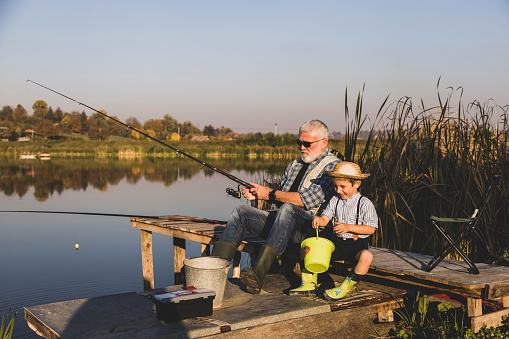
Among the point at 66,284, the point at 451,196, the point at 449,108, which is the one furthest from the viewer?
the point at 66,284

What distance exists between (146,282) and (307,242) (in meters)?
4.74

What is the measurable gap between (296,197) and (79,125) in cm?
11795

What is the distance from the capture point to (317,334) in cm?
405

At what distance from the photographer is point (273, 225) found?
475 cm

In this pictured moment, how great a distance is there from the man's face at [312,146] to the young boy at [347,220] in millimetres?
747

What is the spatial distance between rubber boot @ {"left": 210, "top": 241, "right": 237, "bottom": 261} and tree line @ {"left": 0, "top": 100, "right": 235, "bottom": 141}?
86.2 m

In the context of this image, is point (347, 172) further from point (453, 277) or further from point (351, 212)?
point (453, 277)

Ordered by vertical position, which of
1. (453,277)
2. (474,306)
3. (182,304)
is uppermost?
(453,277)

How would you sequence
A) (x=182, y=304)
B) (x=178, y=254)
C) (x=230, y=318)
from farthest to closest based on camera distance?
1. (x=178, y=254)
2. (x=230, y=318)
3. (x=182, y=304)

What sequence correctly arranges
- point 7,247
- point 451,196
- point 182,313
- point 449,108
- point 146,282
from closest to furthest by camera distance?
point 182,313 < point 451,196 < point 449,108 < point 146,282 < point 7,247

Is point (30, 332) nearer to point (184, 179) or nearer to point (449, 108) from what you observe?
point (449, 108)

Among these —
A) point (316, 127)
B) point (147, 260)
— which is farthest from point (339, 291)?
point (147, 260)

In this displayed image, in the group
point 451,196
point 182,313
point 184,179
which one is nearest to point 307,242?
point 182,313

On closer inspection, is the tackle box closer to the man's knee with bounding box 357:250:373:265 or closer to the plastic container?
the plastic container
